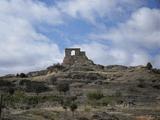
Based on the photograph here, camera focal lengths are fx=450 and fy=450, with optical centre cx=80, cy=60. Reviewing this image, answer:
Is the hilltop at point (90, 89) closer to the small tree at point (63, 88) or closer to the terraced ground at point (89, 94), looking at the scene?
the terraced ground at point (89, 94)

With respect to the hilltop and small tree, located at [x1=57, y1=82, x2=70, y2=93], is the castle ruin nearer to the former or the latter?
the hilltop

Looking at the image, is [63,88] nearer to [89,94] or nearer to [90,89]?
[90,89]

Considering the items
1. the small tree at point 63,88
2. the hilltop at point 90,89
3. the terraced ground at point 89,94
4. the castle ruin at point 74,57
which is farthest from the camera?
the castle ruin at point 74,57

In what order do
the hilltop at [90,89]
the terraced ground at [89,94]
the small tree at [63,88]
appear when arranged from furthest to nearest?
1. the small tree at [63,88]
2. the hilltop at [90,89]
3. the terraced ground at [89,94]

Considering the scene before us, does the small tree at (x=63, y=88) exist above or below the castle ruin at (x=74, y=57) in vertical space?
below

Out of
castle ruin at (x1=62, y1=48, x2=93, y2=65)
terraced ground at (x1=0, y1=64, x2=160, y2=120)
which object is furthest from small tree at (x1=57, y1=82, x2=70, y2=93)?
castle ruin at (x1=62, y1=48, x2=93, y2=65)

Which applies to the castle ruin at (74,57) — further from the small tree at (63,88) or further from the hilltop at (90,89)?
the small tree at (63,88)

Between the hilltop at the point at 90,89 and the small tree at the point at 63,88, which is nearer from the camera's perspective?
the hilltop at the point at 90,89

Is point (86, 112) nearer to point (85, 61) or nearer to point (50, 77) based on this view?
point (50, 77)

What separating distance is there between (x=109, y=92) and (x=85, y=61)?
139ft

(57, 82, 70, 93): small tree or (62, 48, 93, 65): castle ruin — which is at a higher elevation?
(62, 48, 93, 65): castle ruin

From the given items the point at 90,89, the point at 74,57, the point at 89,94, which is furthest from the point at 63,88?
the point at 74,57

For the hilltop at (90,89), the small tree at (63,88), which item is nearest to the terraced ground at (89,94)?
the hilltop at (90,89)

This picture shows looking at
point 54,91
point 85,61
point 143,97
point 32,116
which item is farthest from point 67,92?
point 32,116
